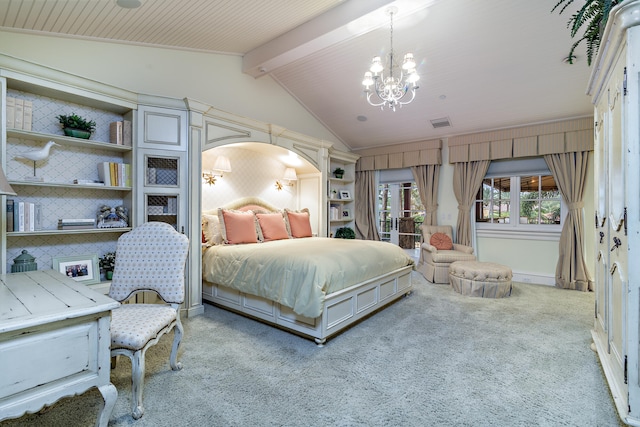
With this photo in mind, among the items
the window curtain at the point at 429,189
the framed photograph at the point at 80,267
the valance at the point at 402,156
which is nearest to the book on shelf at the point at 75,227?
the framed photograph at the point at 80,267

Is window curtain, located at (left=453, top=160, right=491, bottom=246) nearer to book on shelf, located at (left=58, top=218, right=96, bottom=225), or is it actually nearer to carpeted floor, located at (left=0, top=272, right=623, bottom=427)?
carpeted floor, located at (left=0, top=272, right=623, bottom=427)

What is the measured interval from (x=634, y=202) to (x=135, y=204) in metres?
3.77

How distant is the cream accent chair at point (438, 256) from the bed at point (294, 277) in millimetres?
960

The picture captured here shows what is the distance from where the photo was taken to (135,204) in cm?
307

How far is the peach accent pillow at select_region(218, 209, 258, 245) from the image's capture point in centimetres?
375

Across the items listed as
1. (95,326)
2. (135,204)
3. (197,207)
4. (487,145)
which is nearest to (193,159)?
(197,207)

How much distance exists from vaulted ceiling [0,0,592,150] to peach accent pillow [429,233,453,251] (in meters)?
1.91

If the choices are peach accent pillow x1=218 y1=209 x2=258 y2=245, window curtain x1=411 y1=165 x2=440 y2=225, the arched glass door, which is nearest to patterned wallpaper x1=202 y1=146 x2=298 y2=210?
peach accent pillow x1=218 y1=209 x2=258 y2=245

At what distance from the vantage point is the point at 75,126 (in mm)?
2744

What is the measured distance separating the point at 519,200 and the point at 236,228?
15.1ft

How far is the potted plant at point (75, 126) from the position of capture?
271 cm

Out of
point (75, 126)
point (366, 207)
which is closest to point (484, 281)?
point (366, 207)

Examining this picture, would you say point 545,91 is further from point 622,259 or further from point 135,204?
point 135,204

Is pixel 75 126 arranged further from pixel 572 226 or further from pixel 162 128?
pixel 572 226
